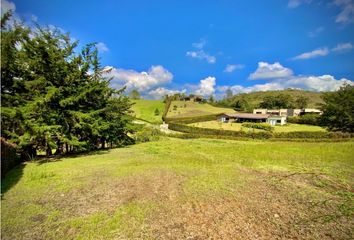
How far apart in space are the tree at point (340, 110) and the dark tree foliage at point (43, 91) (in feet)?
146

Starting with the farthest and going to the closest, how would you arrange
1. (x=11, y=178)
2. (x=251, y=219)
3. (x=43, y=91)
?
(x=43, y=91)
(x=11, y=178)
(x=251, y=219)

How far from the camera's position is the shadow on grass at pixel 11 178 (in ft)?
24.4

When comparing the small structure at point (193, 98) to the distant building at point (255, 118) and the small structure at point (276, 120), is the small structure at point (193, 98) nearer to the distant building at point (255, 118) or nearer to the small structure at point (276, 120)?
the distant building at point (255, 118)

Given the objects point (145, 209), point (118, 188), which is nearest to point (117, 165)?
point (118, 188)

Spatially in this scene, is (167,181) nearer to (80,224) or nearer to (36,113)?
(80,224)

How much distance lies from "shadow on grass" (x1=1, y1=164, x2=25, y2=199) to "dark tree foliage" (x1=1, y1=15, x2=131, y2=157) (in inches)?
66.4

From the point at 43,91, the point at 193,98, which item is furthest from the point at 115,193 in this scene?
the point at 193,98

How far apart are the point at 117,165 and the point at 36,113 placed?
237 inches

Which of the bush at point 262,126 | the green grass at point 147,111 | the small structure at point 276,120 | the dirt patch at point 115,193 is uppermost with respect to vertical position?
the green grass at point 147,111

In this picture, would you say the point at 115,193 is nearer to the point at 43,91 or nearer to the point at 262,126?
the point at 43,91

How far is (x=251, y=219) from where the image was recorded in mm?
5258

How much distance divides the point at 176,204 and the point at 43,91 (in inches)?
466

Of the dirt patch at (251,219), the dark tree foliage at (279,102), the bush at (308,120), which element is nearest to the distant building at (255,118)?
the bush at (308,120)

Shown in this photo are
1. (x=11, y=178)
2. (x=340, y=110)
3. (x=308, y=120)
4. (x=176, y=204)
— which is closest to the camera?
(x=176, y=204)
